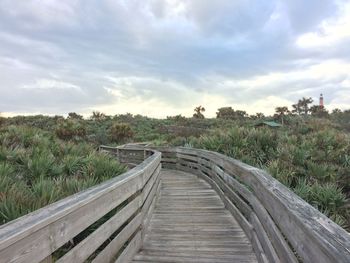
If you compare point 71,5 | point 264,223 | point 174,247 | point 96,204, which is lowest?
point 174,247

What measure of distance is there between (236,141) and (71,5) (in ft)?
28.3

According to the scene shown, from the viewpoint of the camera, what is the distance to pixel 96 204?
3.41 meters

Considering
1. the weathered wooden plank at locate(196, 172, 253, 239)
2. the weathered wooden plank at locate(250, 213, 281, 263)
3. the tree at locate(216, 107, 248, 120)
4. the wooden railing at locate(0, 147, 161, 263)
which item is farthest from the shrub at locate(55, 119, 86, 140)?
the tree at locate(216, 107, 248, 120)

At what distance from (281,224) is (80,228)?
1903 mm

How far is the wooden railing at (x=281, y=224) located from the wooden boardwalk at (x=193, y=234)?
0.22 m

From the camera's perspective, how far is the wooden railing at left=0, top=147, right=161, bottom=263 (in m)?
2.14

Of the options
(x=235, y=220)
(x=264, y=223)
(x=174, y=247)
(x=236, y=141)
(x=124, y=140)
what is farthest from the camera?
(x=124, y=140)

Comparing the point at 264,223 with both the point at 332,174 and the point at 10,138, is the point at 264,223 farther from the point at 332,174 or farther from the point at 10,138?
the point at 10,138

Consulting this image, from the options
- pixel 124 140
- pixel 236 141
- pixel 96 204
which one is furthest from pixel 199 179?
pixel 124 140

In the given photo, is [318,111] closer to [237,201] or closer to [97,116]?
[97,116]

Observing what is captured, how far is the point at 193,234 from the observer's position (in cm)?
612

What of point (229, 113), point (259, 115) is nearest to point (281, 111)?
point (259, 115)

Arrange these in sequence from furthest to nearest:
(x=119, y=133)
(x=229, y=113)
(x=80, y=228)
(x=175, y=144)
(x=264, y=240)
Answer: (x=229, y=113) → (x=119, y=133) → (x=175, y=144) → (x=264, y=240) → (x=80, y=228)

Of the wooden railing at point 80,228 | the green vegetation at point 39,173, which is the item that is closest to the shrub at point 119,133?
the green vegetation at point 39,173
